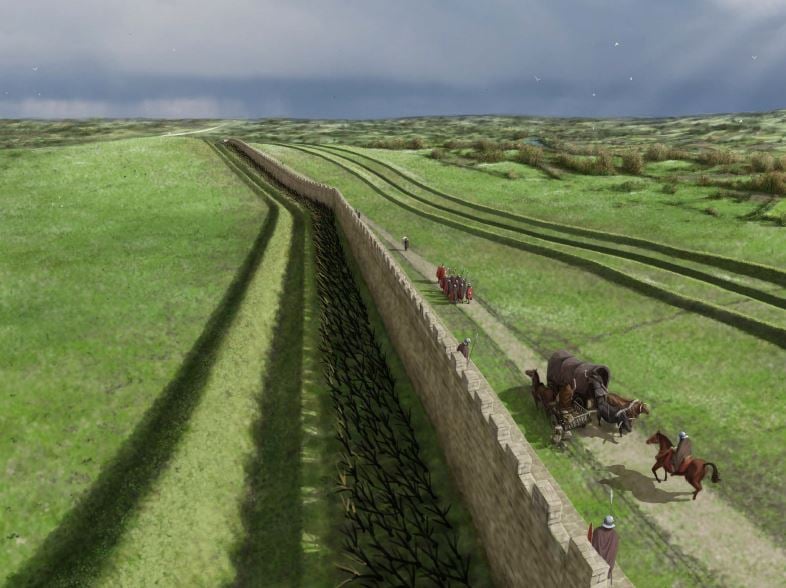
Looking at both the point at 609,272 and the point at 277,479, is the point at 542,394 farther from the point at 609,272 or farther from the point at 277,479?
the point at 609,272

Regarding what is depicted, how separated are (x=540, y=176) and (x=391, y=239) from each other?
84.6ft

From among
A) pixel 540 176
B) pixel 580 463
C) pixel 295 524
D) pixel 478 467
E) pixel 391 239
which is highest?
pixel 540 176

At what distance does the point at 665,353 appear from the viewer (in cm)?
2008

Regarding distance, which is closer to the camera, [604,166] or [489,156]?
[604,166]

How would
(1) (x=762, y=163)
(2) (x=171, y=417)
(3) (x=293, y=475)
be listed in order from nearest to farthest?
(3) (x=293, y=475), (2) (x=171, y=417), (1) (x=762, y=163)

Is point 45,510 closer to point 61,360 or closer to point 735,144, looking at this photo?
point 61,360

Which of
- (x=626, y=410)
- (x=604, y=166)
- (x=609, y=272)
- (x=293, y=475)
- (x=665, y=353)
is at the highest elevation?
(x=604, y=166)

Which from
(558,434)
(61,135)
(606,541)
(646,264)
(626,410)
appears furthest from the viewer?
(61,135)

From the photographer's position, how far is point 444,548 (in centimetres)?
1241

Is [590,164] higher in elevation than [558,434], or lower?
higher

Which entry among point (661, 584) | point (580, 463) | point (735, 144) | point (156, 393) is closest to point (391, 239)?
point (156, 393)

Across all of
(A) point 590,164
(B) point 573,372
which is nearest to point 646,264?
(B) point 573,372

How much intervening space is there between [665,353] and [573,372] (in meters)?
6.76

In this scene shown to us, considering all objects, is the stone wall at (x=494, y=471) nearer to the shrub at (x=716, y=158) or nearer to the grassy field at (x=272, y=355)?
the grassy field at (x=272, y=355)
